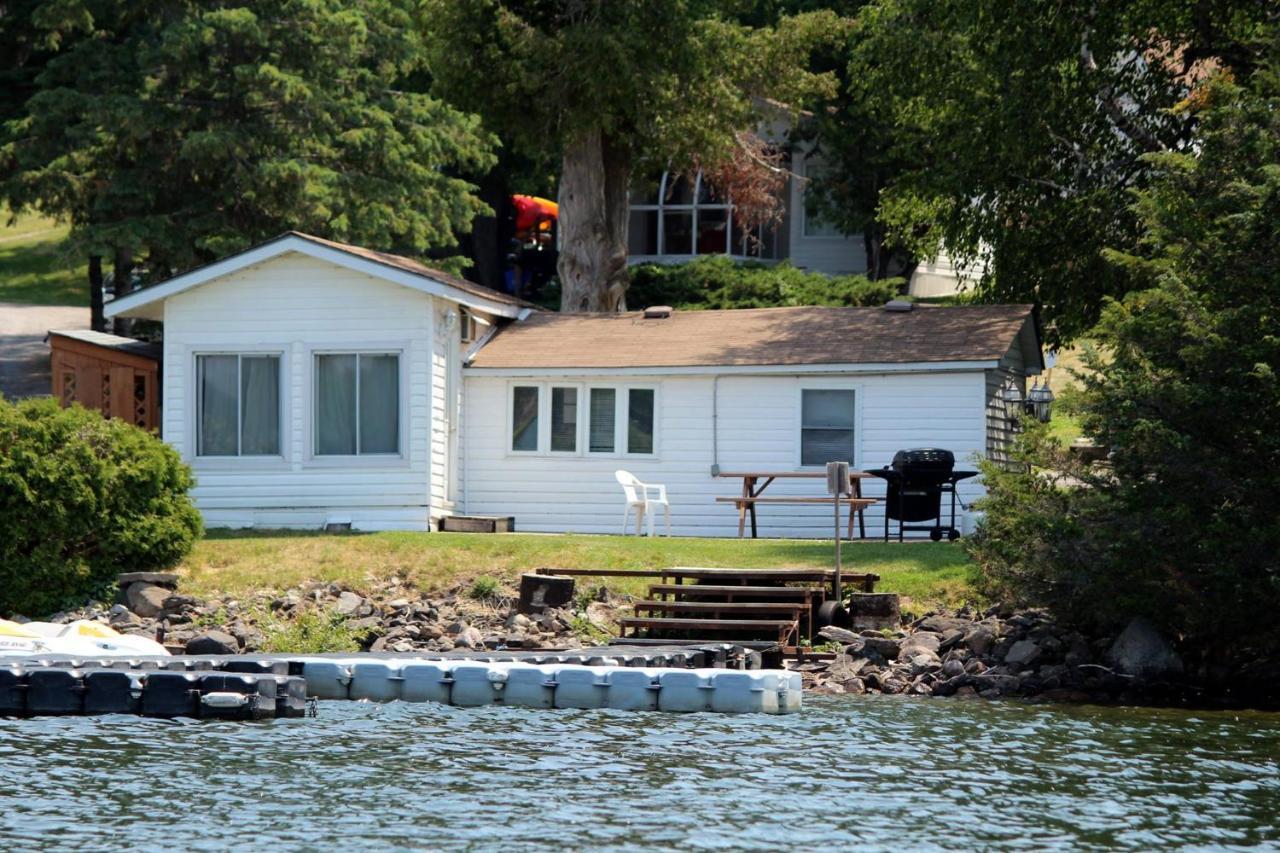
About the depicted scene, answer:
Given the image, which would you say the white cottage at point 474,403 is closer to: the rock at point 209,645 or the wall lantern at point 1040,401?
the wall lantern at point 1040,401

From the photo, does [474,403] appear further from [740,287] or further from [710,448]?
[740,287]

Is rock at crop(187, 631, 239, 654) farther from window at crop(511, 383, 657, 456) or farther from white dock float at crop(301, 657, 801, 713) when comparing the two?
window at crop(511, 383, 657, 456)

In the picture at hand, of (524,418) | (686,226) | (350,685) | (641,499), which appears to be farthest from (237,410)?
(686,226)

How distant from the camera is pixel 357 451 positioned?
89.7 ft

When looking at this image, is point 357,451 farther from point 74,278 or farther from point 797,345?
point 74,278

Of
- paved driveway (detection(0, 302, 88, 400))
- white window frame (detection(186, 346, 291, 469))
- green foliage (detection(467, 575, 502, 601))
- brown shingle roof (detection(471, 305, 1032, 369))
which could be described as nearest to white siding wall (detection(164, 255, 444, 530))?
white window frame (detection(186, 346, 291, 469))

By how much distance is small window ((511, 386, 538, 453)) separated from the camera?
28239 mm

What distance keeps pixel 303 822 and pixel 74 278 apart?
4798 cm

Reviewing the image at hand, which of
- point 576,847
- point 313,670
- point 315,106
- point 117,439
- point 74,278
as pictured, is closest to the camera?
point 576,847

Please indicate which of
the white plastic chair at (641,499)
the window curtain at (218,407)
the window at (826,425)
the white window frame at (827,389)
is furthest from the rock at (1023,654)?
the window curtain at (218,407)

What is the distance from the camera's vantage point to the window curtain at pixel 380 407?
89.6ft

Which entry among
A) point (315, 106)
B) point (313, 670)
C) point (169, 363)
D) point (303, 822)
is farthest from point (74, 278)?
point (303, 822)

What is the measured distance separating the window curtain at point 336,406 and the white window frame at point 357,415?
0.05 metres

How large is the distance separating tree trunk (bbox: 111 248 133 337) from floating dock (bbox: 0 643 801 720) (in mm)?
18863
